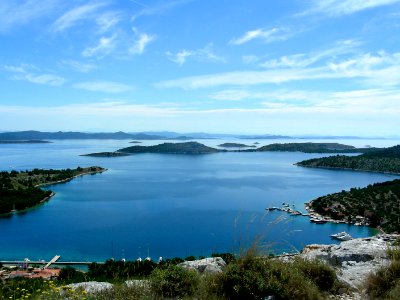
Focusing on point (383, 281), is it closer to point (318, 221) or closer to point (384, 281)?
point (384, 281)

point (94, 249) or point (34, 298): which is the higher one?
point (34, 298)

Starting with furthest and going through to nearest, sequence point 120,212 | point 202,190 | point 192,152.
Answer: point 192,152
point 202,190
point 120,212

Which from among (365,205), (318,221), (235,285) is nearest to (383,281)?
(235,285)

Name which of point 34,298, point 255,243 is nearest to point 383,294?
point 255,243

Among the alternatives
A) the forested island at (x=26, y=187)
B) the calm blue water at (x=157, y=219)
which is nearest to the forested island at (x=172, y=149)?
the forested island at (x=26, y=187)

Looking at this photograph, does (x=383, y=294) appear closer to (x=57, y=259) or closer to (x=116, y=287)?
(x=116, y=287)

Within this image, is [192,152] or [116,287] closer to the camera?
[116,287]

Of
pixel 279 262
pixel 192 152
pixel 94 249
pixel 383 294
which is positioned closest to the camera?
pixel 383 294
